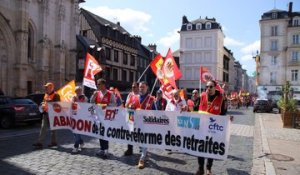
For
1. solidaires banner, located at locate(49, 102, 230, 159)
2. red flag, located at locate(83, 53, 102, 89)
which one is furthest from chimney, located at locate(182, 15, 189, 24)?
solidaires banner, located at locate(49, 102, 230, 159)

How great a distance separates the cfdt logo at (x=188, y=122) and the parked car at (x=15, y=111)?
9.80 m

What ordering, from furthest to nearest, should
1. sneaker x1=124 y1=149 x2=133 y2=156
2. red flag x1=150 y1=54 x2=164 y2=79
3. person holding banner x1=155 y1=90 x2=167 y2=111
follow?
red flag x1=150 y1=54 x2=164 y2=79
person holding banner x1=155 y1=90 x2=167 y2=111
sneaker x1=124 y1=149 x2=133 y2=156

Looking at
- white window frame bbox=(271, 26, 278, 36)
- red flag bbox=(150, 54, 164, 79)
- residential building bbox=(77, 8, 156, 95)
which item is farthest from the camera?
white window frame bbox=(271, 26, 278, 36)

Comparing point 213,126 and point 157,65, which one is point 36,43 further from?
point 213,126

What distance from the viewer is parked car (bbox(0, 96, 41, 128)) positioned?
14.9 meters

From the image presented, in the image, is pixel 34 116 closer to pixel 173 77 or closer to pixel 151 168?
pixel 173 77

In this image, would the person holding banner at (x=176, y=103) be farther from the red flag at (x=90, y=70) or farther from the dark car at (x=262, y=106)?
the dark car at (x=262, y=106)

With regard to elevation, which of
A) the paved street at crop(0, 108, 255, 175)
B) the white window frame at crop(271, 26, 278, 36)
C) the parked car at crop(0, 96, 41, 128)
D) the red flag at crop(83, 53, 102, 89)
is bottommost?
the paved street at crop(0, 108, 255, 175)

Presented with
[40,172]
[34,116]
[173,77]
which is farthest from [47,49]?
[40,172]

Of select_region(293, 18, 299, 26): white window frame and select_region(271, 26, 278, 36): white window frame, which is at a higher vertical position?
select_region(293, 18, 299, 26): white window frame

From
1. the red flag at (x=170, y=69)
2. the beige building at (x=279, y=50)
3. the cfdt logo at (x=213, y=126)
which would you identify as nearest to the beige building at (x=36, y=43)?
the red flag at (x=170, y=69)

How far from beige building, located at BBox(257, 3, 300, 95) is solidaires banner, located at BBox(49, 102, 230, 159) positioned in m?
54.6

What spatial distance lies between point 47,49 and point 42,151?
23.7 metres

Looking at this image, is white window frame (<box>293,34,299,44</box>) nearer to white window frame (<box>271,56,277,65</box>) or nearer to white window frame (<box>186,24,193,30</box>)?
white window frame (<box>271,56,277,65</box>)
